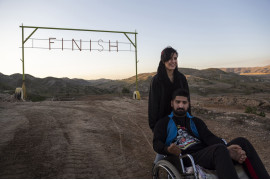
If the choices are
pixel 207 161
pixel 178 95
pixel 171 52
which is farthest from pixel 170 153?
pixel 171 52

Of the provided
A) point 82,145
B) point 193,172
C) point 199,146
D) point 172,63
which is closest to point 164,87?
point 172,63

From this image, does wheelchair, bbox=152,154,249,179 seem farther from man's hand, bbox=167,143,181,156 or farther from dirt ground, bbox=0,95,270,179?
dirt ground, bbox=0,95,270,179

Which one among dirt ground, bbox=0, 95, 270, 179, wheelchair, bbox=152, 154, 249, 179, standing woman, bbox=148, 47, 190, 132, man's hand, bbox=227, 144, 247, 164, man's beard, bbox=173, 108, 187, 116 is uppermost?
standing woman, bbox=148, 47, 190, 132

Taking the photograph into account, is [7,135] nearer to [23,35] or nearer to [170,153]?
[170,153]

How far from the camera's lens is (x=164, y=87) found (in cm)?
325

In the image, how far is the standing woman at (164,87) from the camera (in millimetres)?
3227

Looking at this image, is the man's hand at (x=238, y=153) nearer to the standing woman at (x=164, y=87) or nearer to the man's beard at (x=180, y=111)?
the man's beard at (x=180, y=111)

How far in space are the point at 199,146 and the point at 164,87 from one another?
104cm

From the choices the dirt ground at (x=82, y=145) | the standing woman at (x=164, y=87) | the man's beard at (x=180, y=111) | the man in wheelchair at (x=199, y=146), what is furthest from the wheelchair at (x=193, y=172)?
the dirt ground at (x=82, y=145)

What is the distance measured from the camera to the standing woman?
323 centimetres

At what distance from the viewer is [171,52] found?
322cm

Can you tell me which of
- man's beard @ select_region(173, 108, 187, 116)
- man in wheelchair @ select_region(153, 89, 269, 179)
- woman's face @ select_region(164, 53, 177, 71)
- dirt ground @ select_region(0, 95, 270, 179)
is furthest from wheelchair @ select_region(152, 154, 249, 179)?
dirt ground @ select_region(0, 95, 270, 179)

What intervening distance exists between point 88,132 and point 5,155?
2.39 metres

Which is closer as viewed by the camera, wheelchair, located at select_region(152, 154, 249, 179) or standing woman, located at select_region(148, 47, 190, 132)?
wheelchair, located at select_region(152, 154, 249, 179)
